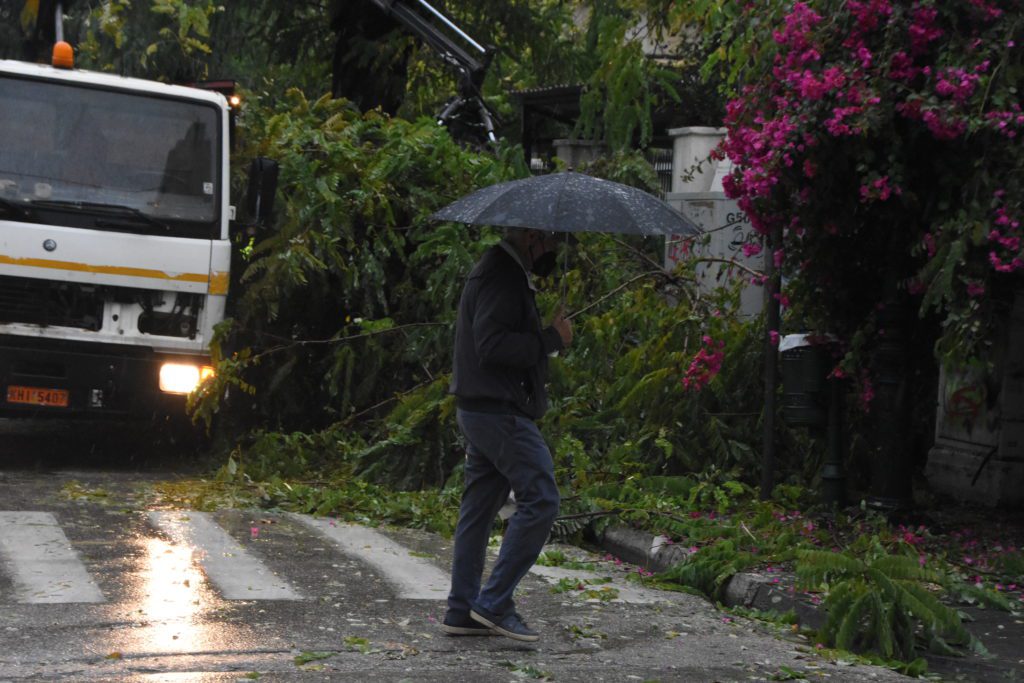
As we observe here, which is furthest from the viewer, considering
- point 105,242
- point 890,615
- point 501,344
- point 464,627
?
point 105,242

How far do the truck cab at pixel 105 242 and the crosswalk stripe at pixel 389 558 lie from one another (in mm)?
1977

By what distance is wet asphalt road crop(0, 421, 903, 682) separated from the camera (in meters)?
5.65

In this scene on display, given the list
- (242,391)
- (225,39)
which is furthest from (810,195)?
(225,39)

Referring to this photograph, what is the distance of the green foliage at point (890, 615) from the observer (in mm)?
6430

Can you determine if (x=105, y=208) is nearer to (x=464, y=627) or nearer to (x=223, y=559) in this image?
(x=223, y=559)

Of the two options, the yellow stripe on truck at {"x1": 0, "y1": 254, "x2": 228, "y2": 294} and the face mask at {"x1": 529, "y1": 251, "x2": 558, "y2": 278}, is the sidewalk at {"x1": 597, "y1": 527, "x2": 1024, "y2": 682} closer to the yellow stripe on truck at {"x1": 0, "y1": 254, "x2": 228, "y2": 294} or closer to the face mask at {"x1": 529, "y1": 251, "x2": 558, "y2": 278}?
the face mask at {"x1": 529, "y1": 251, "x2": 558, "y2": 278}

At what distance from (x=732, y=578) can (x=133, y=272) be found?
4.99 meters

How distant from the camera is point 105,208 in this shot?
10.6 m

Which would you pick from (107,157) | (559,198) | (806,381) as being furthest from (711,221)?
(559,198)

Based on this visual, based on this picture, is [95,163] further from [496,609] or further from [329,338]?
[496,609]

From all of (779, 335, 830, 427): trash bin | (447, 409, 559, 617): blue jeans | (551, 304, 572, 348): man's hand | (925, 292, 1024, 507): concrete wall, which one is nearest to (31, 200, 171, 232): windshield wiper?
(779, 335, 830, 427): trash bin

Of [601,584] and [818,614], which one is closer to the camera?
[818,614]

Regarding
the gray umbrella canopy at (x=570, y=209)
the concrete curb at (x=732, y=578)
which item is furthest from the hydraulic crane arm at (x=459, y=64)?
the gray umbrella canopy at (x=570, y=209)

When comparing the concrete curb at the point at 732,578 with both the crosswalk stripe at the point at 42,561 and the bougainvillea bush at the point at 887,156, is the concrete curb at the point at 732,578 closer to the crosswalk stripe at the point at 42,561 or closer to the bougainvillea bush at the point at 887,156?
the bougainvillea bush at the point at 887,156
